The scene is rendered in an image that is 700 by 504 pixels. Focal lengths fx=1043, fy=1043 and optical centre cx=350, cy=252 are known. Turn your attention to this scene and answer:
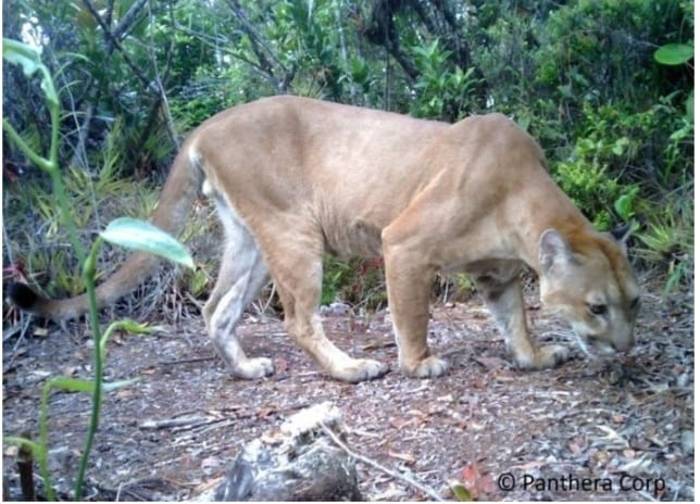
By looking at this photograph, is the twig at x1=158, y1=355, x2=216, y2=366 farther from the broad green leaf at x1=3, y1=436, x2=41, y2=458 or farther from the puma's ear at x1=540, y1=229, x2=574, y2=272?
the puma's ear at x1=540, y1=229, x2=574, y2=272

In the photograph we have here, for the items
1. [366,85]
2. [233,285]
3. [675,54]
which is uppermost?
[675,54]

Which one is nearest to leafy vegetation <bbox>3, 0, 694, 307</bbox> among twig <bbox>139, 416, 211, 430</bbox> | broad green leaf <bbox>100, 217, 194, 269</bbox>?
twig <bbox>139, 416, 211, 430</bbox>

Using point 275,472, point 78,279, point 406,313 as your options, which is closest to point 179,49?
Result: point 78,279

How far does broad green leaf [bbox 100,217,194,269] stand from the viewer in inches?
71.5

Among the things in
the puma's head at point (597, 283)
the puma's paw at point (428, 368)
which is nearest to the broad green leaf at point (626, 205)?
the puma's head at point (597, 283)

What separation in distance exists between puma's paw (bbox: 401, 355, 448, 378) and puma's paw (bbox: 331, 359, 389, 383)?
8 cm

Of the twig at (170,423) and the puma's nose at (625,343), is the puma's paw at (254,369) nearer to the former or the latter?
the twig at (170,423)

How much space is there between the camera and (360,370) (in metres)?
3.44

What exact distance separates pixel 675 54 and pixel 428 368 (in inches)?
49.0

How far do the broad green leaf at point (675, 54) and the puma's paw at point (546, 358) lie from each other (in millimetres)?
1009

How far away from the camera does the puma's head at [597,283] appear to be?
128 inches

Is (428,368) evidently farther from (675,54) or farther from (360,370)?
(675,54)

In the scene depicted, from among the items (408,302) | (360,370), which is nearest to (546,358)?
(408,302)

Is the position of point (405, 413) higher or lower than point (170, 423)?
lower
